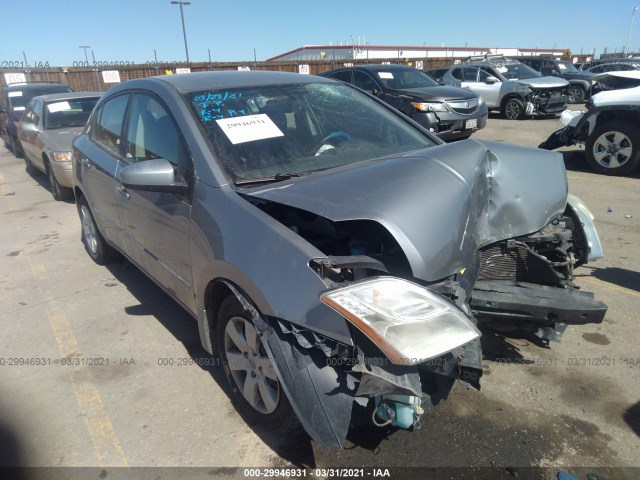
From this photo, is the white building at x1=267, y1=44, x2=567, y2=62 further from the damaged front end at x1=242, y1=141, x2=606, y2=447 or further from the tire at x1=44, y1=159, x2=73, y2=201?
the damaged front end at x1=242, y1=141, x2=606, y2=447

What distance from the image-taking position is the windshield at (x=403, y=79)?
413 inches

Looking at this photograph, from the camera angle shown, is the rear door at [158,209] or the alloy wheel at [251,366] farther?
the rear door at [158,209]

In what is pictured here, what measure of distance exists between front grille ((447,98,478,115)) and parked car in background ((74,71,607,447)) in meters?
6.76

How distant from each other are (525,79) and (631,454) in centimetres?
1480

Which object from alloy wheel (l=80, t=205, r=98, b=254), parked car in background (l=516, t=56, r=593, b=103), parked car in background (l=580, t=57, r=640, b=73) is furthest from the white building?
alloy wheel (l=80, t=205, r=98, b=254)

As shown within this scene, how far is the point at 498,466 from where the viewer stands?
2285mm

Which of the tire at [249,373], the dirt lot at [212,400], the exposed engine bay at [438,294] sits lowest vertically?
the dirt lot at [212,400]

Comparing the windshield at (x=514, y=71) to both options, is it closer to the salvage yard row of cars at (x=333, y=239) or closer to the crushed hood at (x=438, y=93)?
the crushed hood at (x=438, y=93)

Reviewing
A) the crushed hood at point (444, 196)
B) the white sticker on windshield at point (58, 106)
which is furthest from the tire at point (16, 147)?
the crushed hood at point (444, 196)

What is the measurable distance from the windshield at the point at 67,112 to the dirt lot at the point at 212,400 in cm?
499

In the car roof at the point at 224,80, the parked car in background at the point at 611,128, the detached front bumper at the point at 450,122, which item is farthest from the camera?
the detached front bumper at the point at 450,122

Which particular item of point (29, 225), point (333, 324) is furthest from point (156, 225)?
point (29, 225)

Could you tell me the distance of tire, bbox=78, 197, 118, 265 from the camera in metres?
4.80

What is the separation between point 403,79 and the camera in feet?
35.3
